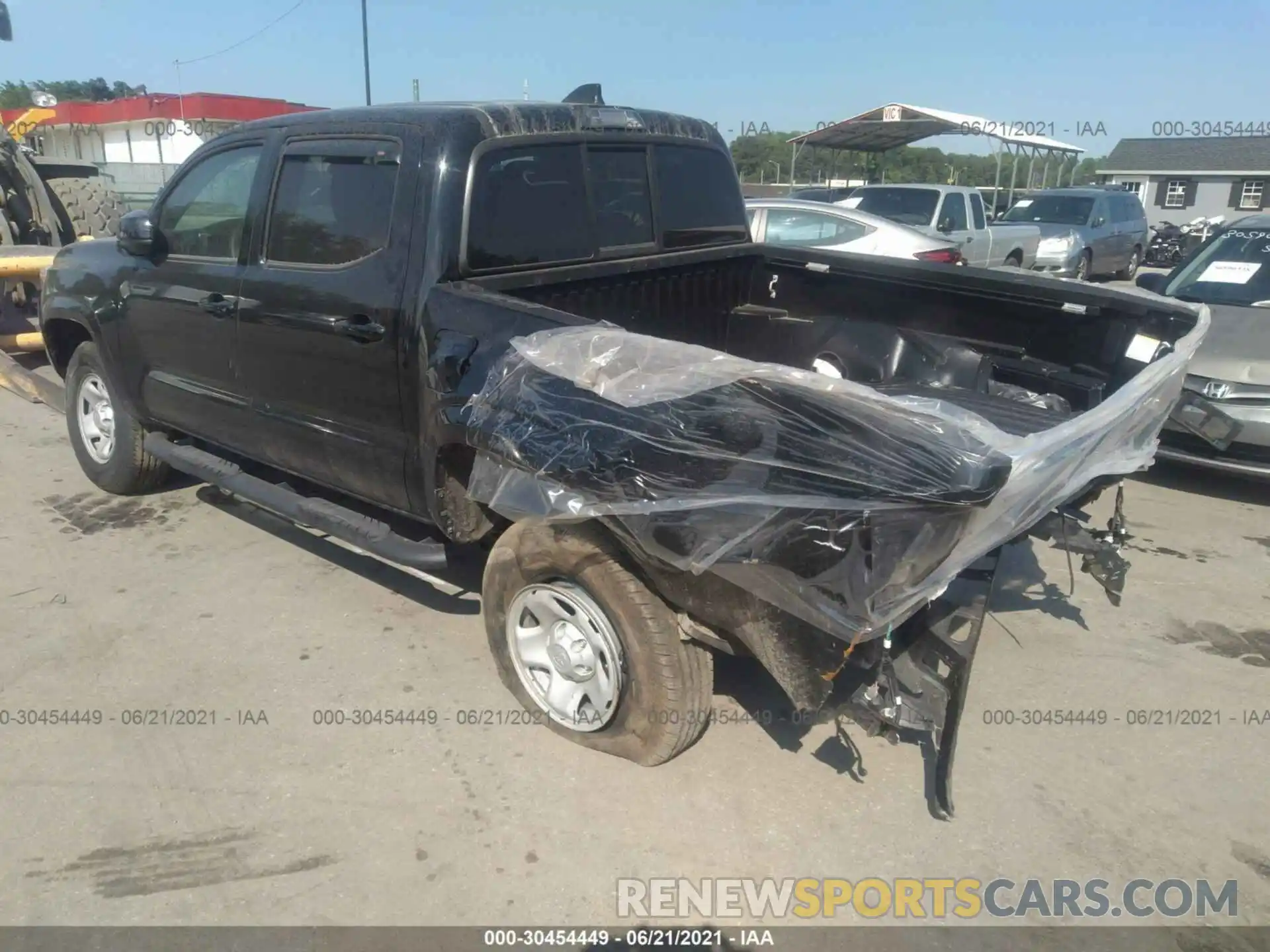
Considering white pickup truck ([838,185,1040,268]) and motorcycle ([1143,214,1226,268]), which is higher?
white pickup truck ([838,185,1040,268])

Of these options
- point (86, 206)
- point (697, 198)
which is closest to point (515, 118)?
point (697, 198)

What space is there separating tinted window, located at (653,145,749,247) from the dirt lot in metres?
1.90

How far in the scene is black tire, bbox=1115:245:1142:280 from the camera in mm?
18547

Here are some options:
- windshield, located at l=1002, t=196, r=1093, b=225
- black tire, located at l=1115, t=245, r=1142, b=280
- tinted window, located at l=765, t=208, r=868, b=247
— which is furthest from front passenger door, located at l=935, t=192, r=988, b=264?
black tire, located at l=1115, t=245, r=1142, b=280

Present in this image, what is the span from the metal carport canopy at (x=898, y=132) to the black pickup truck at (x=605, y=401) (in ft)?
59.2

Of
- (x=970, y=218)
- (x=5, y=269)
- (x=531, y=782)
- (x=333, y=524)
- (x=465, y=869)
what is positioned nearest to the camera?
(x=465, y=869)

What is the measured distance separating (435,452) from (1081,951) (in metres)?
2.47

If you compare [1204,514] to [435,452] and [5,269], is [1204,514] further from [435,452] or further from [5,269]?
[5,269]

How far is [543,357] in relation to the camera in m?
2.77

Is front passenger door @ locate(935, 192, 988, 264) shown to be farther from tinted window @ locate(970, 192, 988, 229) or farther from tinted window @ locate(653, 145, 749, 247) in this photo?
tinted window @ locate(653, 145, 749, 247)

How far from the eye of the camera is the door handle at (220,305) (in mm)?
4055

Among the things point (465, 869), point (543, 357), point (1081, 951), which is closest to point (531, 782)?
point (465, 869)

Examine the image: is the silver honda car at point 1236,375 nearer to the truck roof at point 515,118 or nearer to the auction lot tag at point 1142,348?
the auction lot tag at point 1142,348

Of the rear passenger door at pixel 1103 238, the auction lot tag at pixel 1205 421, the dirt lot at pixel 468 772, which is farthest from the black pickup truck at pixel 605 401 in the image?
the rear passenger door at pixel 1103 238
